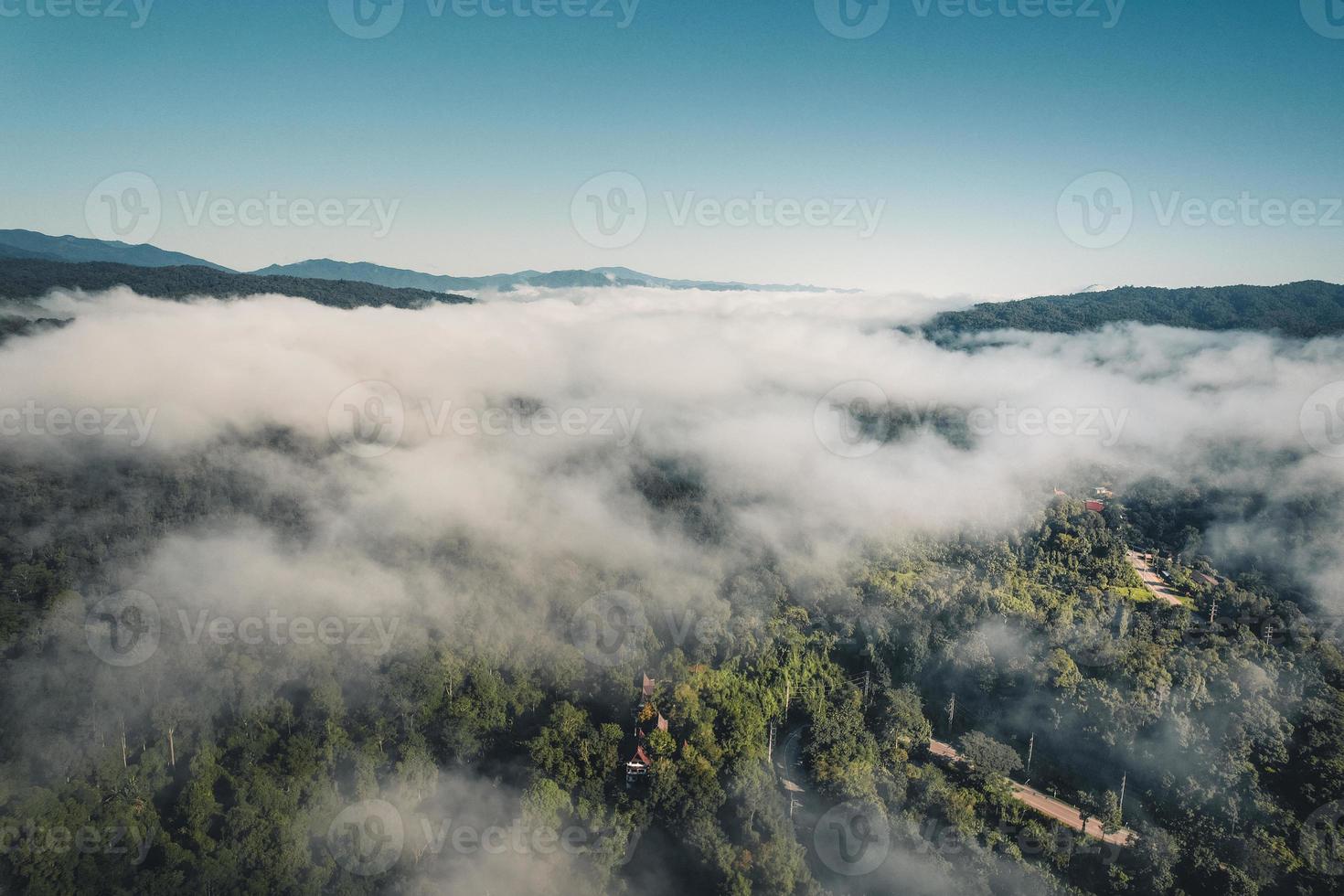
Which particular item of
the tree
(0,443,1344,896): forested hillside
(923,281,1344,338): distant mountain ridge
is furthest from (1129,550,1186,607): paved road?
(923,281,1344,338): distant mountain ridge

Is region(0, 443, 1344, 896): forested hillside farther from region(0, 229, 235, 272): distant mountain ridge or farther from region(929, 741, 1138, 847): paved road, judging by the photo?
region(0, 229, 235, 272): distant mountain ridge

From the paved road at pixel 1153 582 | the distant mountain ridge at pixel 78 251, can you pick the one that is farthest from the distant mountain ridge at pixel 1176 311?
the distant mountain ridge at pixel 78 251

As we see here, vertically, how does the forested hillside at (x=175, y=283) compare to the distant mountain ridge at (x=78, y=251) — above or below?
below

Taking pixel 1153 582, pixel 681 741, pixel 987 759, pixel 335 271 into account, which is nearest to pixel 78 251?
pixel 335 271

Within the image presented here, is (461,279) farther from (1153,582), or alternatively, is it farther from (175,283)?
(1153,582)


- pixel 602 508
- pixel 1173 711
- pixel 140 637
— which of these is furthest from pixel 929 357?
pixel 140 637

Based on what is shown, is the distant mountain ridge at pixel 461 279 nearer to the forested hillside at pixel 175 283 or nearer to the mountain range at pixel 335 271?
the mountain range at pixel 335 271
